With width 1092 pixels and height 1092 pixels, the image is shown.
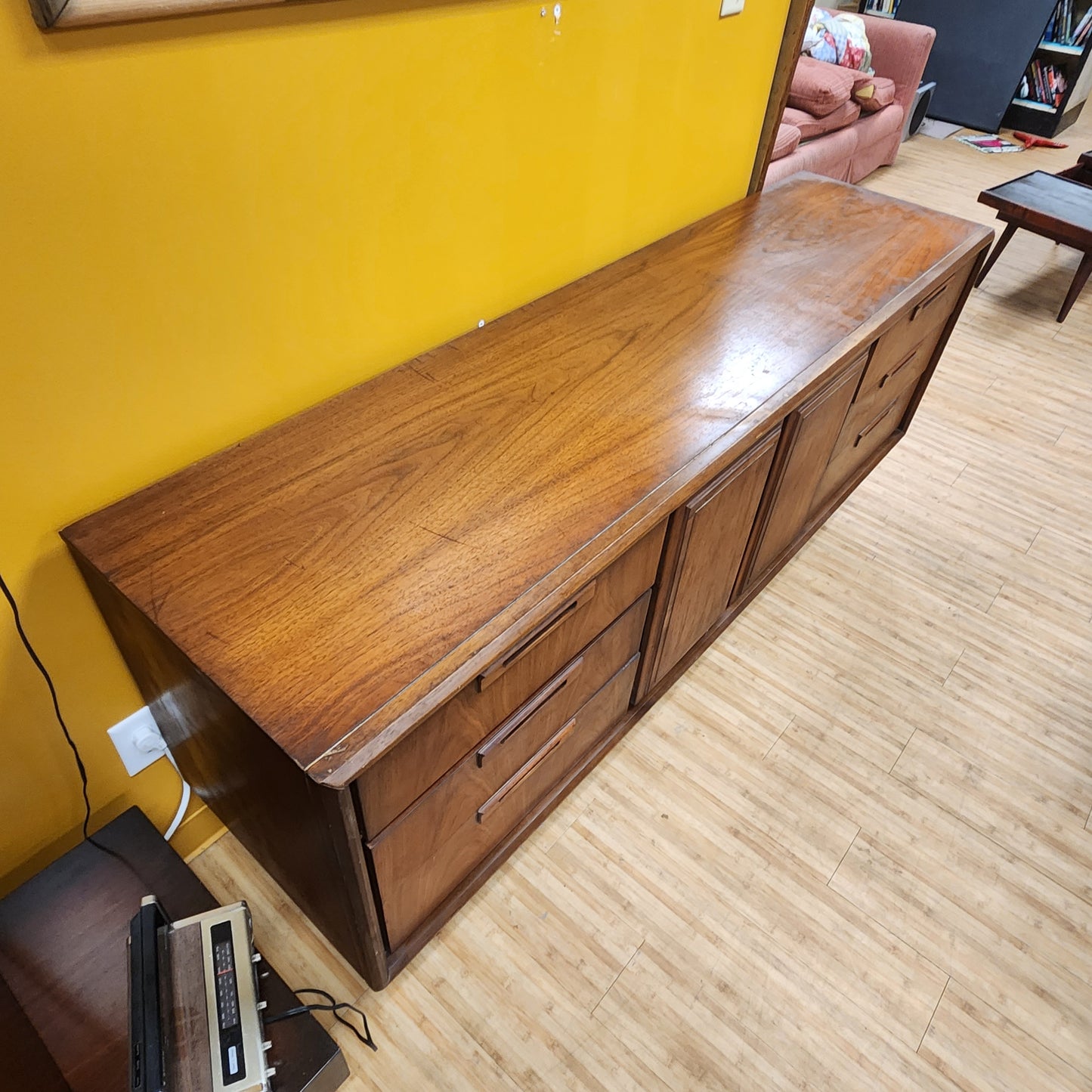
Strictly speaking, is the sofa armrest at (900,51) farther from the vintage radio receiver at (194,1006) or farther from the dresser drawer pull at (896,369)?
the vintage radio receiver at (194,1006)

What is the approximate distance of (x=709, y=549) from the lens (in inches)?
51.4

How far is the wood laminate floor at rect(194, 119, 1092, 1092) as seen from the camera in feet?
3.73

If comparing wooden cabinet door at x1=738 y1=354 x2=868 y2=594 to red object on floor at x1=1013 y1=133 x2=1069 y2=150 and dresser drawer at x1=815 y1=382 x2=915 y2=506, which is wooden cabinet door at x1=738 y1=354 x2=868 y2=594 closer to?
dresser drawer at x1=815 y1=382 x2=915 y2=506

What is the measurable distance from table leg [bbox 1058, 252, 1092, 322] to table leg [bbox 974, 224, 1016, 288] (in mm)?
280

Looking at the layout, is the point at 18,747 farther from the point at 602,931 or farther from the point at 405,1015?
the point at 602,931

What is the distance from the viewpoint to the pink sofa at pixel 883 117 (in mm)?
3426

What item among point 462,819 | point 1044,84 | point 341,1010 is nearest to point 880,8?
point 1044,84

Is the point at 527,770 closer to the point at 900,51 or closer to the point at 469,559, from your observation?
the point at 469,559

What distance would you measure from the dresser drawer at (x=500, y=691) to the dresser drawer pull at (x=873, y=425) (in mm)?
942

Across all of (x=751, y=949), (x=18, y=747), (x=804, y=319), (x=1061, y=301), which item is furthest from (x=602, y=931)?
(x=1061, y=301)

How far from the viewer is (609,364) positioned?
4.09ft

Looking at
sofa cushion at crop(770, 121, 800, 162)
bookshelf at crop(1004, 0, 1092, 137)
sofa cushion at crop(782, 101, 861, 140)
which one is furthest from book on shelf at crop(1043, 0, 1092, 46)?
sofa cushion at crop(770, 121, 800, 162)

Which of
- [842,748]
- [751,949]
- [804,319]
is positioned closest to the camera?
[751,949]

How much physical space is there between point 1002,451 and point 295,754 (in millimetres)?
2360
